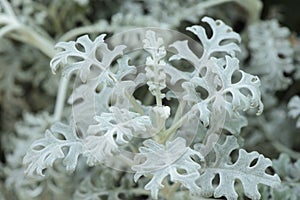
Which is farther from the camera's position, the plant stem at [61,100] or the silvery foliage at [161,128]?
the plant stem at [61,100]

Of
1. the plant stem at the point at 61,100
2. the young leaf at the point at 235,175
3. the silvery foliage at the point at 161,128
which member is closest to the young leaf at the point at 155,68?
the silvery foliage at the point at 161,128

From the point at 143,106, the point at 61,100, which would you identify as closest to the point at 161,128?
the point at 143,106

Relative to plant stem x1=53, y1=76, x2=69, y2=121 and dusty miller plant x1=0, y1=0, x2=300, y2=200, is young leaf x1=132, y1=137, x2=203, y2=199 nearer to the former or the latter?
dusty miller plant x1=0, y1=0, x2=300, y2=200

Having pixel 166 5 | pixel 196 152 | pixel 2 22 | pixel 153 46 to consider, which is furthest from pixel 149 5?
pixel 196 152

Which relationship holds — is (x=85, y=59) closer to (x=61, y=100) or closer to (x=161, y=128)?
(x=161, y=128)

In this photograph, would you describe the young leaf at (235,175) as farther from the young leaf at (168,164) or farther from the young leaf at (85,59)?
the young leaf at (85,59)

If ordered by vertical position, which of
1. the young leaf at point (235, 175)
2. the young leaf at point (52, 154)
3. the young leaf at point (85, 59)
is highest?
the young leaf at point (85, 59)

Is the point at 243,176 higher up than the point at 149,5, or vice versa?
the point at 149,5

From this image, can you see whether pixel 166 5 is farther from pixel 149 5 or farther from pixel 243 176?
pixel 243 176
